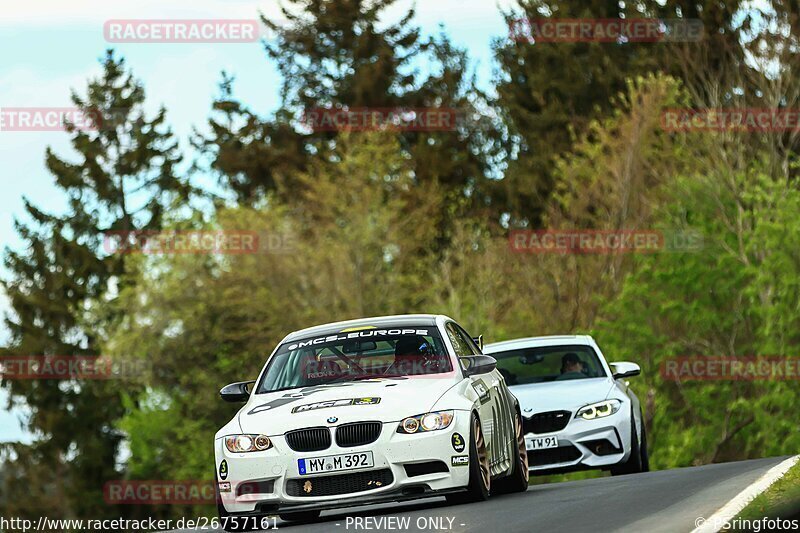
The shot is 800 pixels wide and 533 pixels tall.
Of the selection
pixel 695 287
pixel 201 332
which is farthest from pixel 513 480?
Answer: pixel 201 332

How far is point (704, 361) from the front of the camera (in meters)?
43.5

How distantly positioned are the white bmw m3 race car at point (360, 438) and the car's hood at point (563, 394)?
458 cm

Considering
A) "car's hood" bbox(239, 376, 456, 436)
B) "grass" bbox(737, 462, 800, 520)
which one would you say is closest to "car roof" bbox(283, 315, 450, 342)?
"car's hood" bbox(239, 376, 456, 436)

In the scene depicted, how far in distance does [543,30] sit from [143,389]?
933 inches

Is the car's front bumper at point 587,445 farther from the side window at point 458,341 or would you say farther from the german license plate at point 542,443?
the side window at point 458,341

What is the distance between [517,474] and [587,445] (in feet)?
11.2

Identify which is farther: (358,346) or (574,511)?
(358,346)

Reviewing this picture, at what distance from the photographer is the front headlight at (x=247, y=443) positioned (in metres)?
12.1

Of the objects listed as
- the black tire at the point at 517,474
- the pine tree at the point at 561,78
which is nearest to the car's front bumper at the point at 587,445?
the black tire at the point at 517,474

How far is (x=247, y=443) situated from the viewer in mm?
12164

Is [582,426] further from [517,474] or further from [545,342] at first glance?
[517,474]

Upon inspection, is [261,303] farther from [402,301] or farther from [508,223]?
[508,223]

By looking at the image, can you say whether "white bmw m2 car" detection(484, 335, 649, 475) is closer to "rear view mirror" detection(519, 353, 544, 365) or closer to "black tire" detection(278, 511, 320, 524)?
"rear view mirror" detection(519, 353, 544, 365)

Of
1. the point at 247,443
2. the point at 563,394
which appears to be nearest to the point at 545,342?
the point at 563,394
